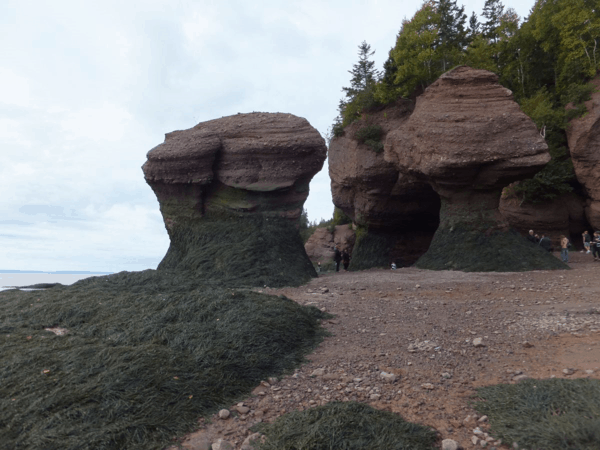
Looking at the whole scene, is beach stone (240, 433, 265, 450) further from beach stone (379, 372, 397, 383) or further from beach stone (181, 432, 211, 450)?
beach stone (379, 372, 397, 383)

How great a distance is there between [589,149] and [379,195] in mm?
Result: 9775

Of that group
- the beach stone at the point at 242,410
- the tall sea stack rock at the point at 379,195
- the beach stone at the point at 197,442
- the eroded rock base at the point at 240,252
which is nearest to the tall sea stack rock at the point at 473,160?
the eroded rock base at the point at 240,252

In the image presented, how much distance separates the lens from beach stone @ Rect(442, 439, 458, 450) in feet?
10.4

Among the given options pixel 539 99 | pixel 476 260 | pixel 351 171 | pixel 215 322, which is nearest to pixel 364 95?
pixel 351 171

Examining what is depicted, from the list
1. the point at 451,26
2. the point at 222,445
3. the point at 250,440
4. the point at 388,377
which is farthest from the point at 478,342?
the point at 451,26

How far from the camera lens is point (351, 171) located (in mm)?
21250

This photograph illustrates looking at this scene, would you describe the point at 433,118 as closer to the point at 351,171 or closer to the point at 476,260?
the point at 476,260

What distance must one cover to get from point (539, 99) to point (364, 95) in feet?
29.9

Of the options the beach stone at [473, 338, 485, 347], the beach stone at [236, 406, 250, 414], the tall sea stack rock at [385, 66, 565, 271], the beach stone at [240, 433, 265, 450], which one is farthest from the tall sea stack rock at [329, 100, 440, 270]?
the beach stone at [240, 433, 265, 450]

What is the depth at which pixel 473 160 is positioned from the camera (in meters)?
13.3

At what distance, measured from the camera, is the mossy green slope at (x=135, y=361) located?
3.51 metres

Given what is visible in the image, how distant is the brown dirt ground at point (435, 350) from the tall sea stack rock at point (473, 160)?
141 inches

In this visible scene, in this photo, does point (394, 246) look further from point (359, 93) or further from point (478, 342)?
point (478, 342)

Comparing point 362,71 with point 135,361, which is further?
point 362,71
